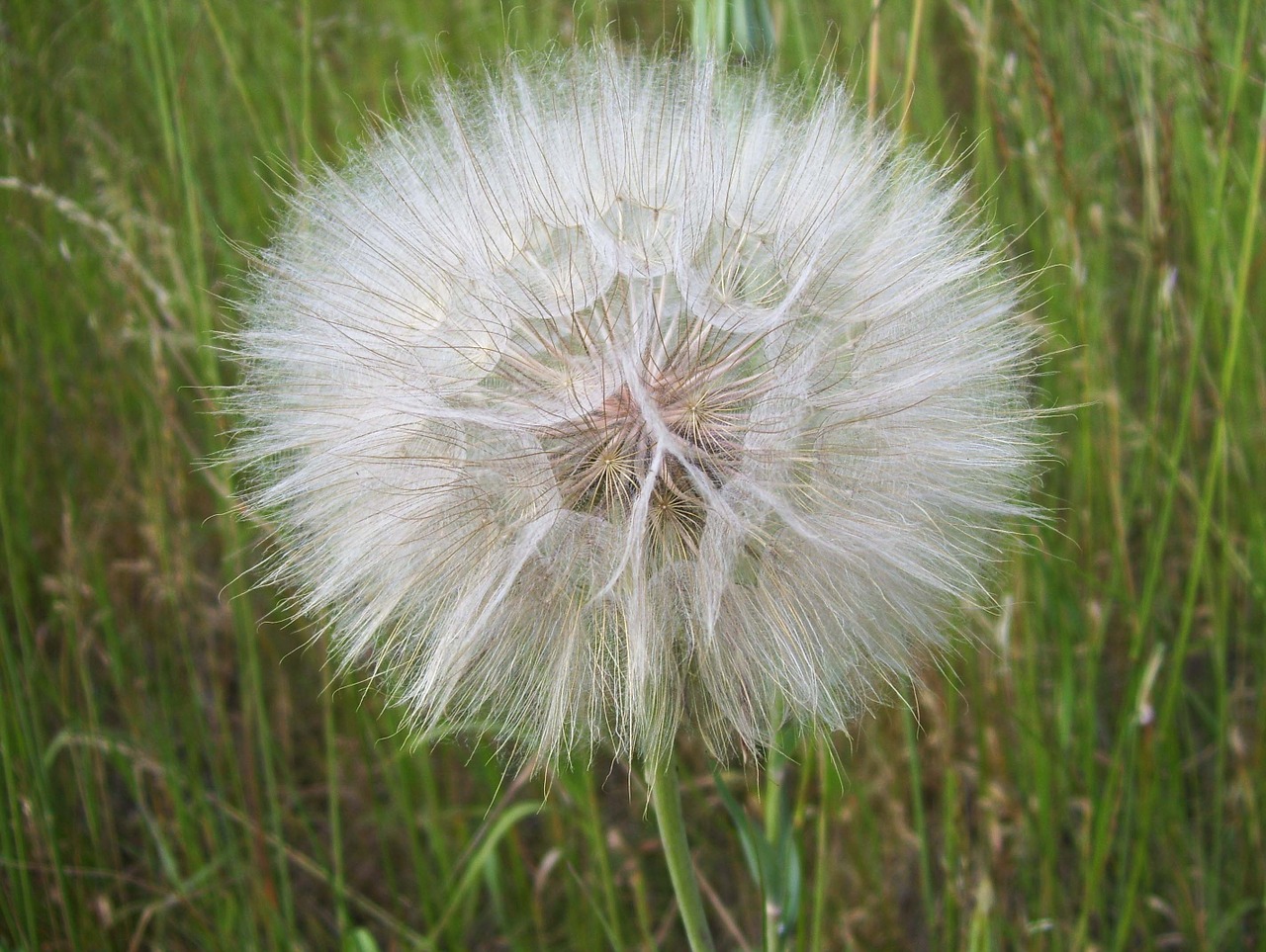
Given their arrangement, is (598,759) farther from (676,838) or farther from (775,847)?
(676,838)

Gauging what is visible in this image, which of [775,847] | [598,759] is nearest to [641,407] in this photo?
[775,847]

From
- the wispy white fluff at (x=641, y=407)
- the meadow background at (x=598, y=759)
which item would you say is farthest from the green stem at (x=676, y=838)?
the meadow background at (x=598, y=759)

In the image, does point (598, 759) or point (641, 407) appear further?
point (598, 759)

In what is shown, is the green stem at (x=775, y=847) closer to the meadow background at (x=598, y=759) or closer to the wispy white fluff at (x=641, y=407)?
the wispy white fluff at (x=641, y=407)

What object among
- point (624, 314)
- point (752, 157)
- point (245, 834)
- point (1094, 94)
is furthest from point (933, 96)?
point (245, 834)

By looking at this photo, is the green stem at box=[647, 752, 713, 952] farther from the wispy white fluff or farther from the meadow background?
the meadow background

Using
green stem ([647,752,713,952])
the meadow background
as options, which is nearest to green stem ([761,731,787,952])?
green stem ([647,752,713,952])
